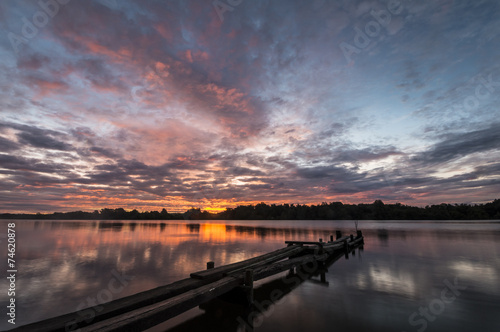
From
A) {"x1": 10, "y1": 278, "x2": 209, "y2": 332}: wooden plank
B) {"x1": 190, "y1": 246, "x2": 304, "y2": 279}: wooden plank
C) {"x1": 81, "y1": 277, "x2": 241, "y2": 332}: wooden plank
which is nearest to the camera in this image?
{"x1": 81, "y1": 277, "x2": 241, "y2": 332}: wooden plank

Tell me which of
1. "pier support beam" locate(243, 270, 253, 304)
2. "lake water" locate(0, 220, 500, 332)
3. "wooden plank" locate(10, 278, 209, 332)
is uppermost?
"wooden plank" locate(10, 278, 209, 332)

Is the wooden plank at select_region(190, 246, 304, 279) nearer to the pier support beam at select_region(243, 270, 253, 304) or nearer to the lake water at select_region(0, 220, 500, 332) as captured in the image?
the lake water at select_region(0, 220, 500, 332)

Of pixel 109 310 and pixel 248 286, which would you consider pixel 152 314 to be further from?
pixel 248 286

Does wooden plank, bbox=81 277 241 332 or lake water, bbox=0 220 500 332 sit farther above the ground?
wooden plank, bbox=81 277 241 332

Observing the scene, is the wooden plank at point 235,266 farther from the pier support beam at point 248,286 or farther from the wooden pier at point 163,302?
the pier support beam at point 248,286

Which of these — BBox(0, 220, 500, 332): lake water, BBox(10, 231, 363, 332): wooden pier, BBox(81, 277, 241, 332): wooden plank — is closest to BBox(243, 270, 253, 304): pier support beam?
BBox(10, 231, 363, 332): wooden pier

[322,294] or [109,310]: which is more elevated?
[109,310]

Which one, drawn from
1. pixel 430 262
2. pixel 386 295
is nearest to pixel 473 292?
pixel 386 295

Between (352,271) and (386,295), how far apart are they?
19.2 ft

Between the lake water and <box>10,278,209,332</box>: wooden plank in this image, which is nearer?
<box>10,278,209,332</box>: wooden plank

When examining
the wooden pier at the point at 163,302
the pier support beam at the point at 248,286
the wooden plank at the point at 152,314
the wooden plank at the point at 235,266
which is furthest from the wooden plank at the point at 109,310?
the pier support beam at the point at 248,286

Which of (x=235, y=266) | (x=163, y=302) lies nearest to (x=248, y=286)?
(x=235, y=266)

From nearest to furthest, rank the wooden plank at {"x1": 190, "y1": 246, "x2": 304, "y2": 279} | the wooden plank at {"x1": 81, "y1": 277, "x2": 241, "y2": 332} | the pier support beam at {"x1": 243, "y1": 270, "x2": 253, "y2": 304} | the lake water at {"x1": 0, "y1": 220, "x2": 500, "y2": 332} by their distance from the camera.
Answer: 1. the wooden plank at {"x1": 81, "y1": 277, "x2": 241, "y2": 332}
2. the lake water at {"x1": 0, "y1": 220, "x2": 500, "y2": 332}
3. the pier support beam at {"x1": 243, "y1": 270, "x2": 253, "y2": 304}
4. the wooden plank at {"x1": 190, "y1": 246, "x2": 304, "y2": 279}

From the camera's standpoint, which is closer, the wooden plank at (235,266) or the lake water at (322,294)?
the lake water at (322,294)
